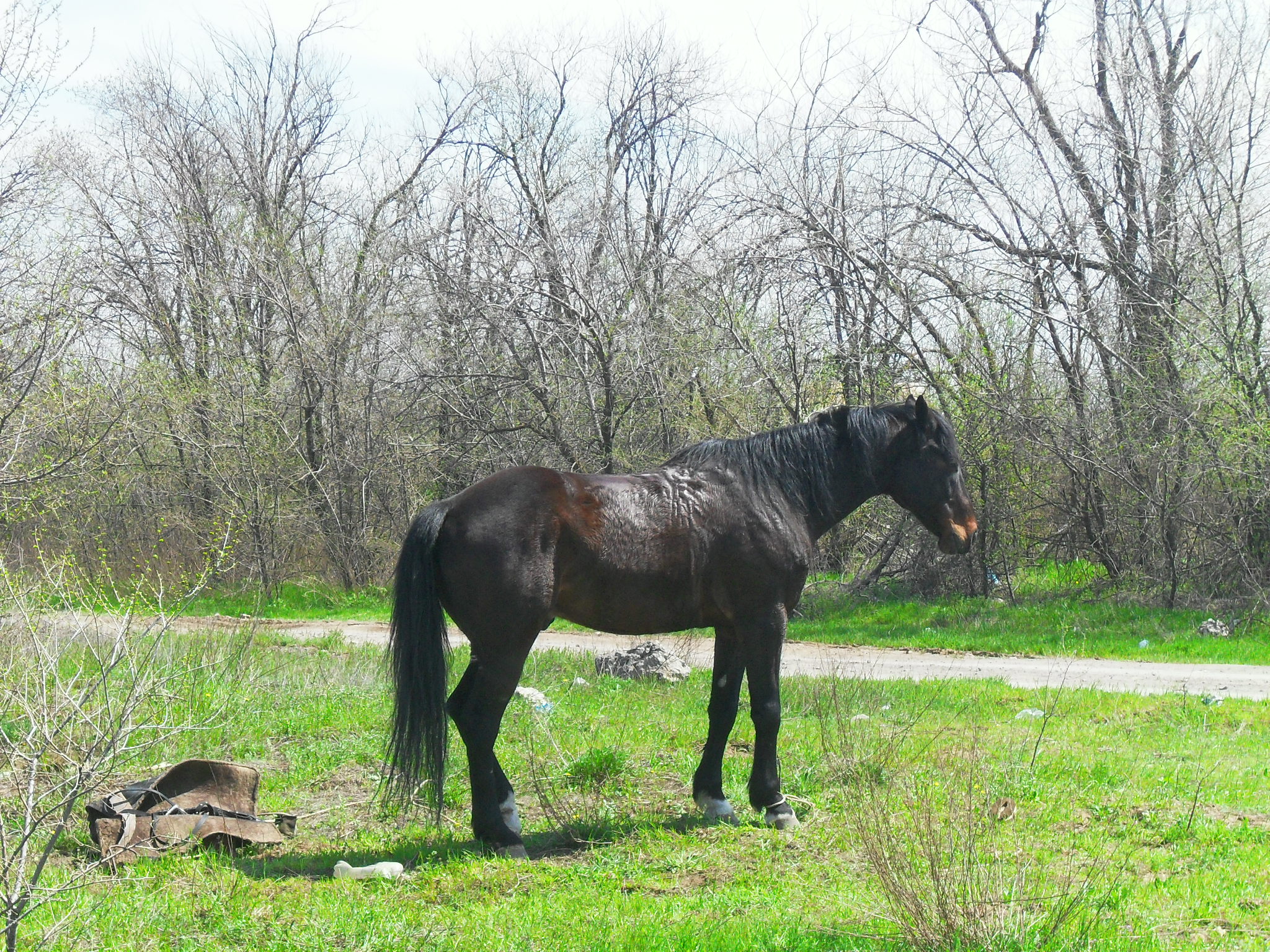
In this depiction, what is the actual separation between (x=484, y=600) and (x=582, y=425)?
13.1 meters

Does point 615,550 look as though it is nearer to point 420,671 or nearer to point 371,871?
point 420,671

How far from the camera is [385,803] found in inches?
220

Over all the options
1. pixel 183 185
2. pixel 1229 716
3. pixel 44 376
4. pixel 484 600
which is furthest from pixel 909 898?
pixel 183 185

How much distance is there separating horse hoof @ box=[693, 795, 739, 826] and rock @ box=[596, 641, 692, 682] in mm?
4407

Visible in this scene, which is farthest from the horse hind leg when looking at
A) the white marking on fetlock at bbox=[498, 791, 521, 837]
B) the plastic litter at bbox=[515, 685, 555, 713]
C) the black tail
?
the plastic litter at bbox=[515, 685, 555, 713]

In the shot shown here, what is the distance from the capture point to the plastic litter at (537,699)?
26.6 ft

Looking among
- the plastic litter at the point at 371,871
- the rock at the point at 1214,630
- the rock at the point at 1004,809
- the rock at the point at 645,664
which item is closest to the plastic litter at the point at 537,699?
the rock at the point at 645,664

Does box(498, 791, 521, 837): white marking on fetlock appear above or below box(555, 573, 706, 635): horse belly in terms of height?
below

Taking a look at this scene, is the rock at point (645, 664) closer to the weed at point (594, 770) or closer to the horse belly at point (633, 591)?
the weed at point (594, 770)

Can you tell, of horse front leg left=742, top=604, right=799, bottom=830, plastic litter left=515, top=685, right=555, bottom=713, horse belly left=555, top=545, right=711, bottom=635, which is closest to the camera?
horse belly left=555, top=545, right=711, bottom=635

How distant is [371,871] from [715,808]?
6.21 feet

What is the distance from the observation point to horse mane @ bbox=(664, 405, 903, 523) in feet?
19.6

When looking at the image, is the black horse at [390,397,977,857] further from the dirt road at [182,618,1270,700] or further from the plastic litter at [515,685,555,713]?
the dirt road at [182,618,1270,700]

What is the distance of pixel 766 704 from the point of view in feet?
18.7
